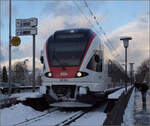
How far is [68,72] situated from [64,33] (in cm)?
217

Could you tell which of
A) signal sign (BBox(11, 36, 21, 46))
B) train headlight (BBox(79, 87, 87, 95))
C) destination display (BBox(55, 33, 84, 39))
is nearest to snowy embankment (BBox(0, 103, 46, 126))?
train headlight (BBox(79, 87, 87, 95))

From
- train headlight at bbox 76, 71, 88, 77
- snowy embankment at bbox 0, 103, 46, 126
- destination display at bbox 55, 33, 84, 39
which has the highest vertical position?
destination display at bbox 55, 33, 84, 39

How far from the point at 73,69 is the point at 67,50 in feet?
3.40

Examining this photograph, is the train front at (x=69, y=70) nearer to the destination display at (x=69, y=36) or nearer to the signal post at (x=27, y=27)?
the destination display at (x=69, y=36)

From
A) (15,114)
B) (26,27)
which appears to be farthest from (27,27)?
(15,114)

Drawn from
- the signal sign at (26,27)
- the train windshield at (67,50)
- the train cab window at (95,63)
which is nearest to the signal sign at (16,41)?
the signal sign at (26,27)

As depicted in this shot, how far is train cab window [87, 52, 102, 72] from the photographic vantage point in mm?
12492

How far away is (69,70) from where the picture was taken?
12.3m

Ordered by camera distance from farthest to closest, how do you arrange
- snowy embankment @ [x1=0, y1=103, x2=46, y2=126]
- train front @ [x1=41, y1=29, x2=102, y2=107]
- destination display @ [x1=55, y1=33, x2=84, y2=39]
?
destination display @ [x1=55, y1=33, x2=84, y2=39] < train front @ [x1=41, y1=29, x2=102, y2=107] < snowy embankment @ [x1=0, y1=103, x2=46, y2=126]

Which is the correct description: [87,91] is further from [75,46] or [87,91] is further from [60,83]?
[75,46]

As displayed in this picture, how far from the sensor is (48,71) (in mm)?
12664

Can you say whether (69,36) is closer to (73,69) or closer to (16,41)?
(73,69)

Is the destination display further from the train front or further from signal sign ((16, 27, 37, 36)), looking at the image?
A: signal sign ((16, 27, 37, 36))

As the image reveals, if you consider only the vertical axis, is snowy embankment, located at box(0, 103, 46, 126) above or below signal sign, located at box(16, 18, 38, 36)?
below
